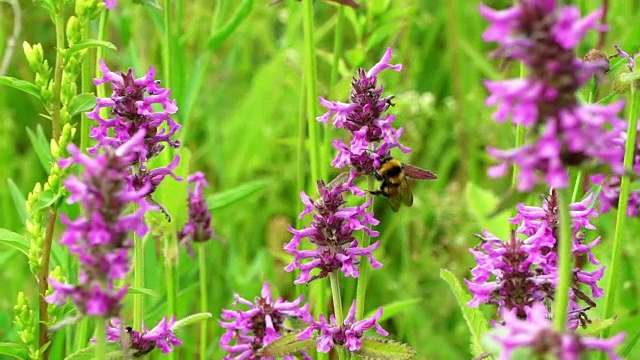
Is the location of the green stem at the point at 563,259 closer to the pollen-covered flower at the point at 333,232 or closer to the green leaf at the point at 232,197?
the pollen-covered flower at the point at 333,232

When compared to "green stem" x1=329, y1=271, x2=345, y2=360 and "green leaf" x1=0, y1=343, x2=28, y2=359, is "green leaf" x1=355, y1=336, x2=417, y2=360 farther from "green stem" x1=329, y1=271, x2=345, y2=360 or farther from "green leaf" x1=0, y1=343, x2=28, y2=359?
"green leaf" x1=0, y1=343, x2=28, y2=359

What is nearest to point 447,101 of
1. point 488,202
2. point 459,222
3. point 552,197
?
point 459,222

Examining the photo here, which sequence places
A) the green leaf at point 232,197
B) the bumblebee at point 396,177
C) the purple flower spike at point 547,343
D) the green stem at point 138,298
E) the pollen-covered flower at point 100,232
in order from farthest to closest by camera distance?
1. the green leaf at point 232,197
2. the bumblebee at point 396,177
3. the green stem at point 138,298
4. the pollen-covered flower at point 100,232
5. the purple flower spike at point 547,343

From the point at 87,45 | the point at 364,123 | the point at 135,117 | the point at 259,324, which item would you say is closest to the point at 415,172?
the point at 364,123

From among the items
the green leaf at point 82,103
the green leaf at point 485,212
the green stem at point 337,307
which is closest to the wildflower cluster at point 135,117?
the green leaf at point 82,103

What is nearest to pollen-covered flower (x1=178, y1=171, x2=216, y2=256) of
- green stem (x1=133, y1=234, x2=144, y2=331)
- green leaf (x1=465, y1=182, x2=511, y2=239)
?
green stem (x1=133, y1=234, x2=144, y2=331)

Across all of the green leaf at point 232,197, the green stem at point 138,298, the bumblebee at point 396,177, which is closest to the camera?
the green stem at point 138,298

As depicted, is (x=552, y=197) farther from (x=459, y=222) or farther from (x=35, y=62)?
(x=459, y=222)
